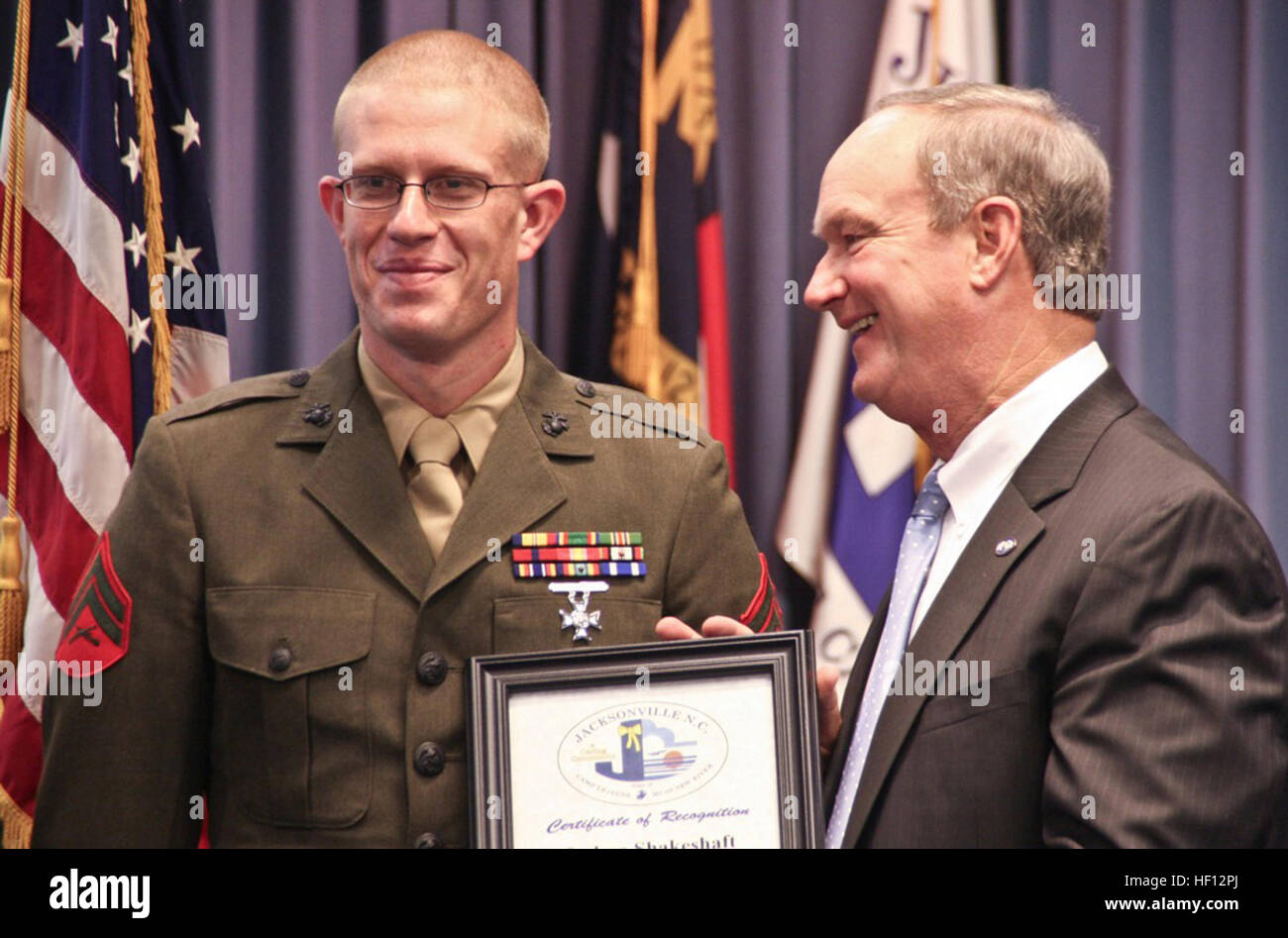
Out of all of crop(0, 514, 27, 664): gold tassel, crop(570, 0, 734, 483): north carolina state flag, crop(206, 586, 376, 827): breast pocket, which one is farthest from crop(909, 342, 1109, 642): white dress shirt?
crop(0, 514, 27, 664): gold tassel

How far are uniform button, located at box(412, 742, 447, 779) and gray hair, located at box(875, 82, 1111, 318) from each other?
98 cm

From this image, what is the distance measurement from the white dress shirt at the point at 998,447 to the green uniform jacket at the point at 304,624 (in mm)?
346

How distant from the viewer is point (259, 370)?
11.3 ft

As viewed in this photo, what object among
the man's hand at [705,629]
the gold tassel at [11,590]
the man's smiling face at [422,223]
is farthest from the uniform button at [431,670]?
the gold tassel at [11,590]

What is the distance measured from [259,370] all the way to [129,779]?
1.71 meters

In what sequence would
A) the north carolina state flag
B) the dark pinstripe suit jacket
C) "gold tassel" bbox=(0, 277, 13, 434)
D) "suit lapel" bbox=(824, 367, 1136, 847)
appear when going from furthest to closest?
the north carolina state flag → "gold tassel" bbox=(0, 277, 13, 434) → "suit lapel" bbox=(824, 367, 1136, 847) → the dark pinstripe suit jacket

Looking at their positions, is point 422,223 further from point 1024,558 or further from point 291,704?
point 1024,558

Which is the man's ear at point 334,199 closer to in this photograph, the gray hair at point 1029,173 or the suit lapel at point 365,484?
the suit lapel at point 365,484

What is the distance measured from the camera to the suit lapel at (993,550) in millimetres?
1764

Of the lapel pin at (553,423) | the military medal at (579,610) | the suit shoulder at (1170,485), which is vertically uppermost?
the lapel pin at (553,423)

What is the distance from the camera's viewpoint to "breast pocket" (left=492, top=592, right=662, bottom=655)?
1.96 metres

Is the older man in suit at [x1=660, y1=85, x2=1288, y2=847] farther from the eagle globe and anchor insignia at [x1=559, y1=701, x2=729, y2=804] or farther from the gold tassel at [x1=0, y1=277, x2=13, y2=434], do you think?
the gold tassel at [x1=0, y1=277, x2=13, y2=434]
